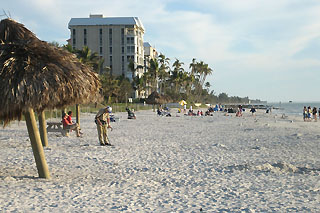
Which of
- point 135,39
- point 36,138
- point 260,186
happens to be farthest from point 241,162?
point 135,39

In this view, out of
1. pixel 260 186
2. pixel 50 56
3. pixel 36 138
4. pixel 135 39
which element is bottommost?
pixel 260 186

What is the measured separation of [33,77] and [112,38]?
69956mm

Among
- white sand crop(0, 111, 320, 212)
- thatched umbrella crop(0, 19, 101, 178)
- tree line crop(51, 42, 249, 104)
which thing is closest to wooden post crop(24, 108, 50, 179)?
thatched umbrella crop(0, 19, 101, 178)

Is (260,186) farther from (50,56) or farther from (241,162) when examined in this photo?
(50,56)

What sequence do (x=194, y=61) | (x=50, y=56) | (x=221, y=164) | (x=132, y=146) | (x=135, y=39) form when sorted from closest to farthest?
(x=50, y=56)
(x=221, y=164)
(x=132, y=146)
(x=135, y=39)
(x=194, y=61)

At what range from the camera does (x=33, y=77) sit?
6.12 meters

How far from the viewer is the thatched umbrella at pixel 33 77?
606cm

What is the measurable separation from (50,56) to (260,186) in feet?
16.1

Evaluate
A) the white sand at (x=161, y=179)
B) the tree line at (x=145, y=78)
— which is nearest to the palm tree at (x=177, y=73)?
the tree line at (x=145, y=78)

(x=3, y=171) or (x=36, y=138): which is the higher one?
(x=36, y=138)

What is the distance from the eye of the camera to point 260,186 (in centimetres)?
675

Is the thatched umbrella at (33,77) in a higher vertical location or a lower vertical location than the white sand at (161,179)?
higher

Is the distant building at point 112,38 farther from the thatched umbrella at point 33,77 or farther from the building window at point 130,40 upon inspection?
the thatched umbrella at point 33,77

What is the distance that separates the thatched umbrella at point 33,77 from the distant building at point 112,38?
6711cm
